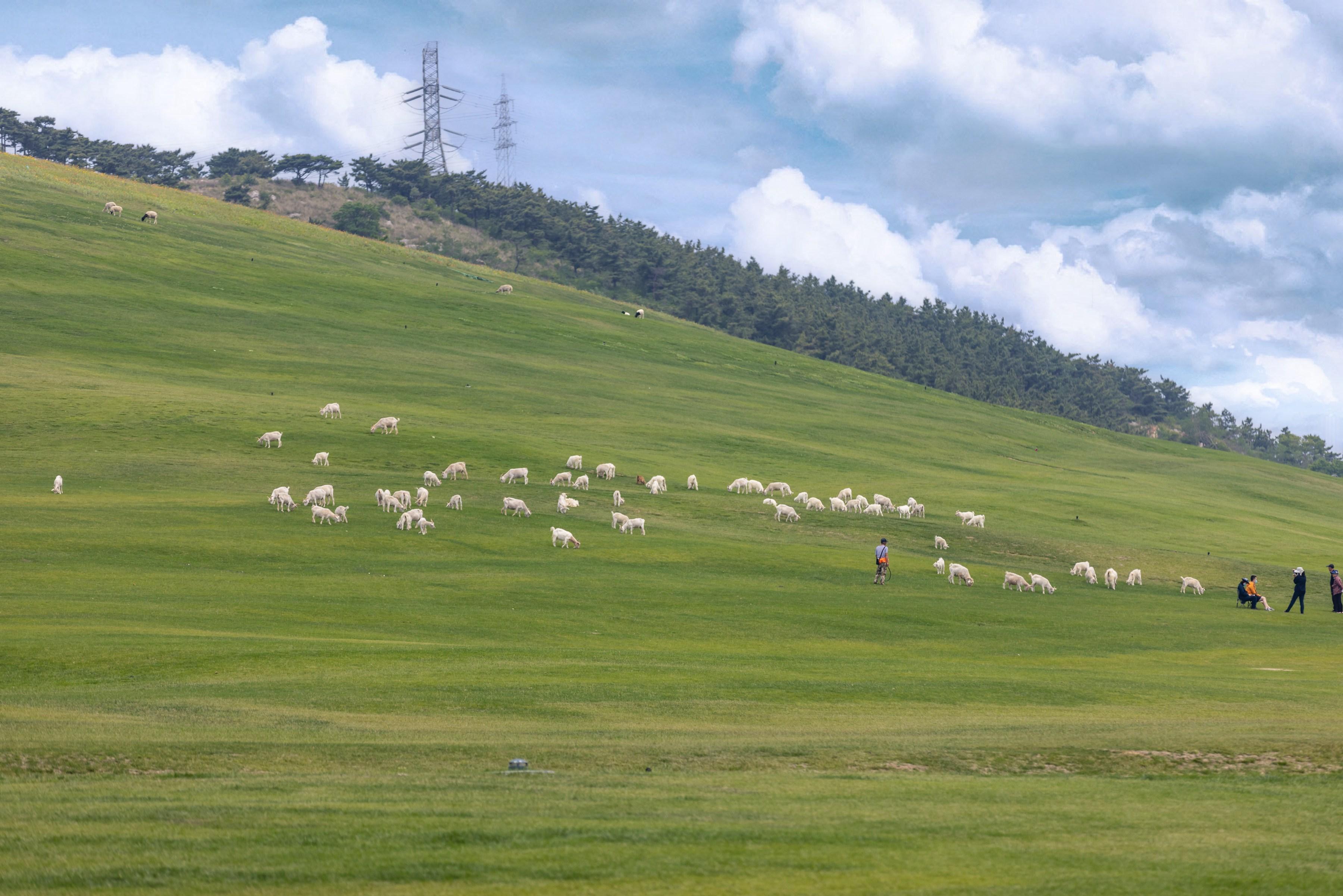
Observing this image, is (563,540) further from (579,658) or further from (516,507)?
(579,658)

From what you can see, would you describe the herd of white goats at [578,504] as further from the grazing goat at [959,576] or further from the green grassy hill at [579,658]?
the green grassy hill at [579,658]

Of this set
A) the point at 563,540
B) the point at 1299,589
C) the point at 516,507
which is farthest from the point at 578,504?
the point at 1299,589

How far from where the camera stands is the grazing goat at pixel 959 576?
1876 inches

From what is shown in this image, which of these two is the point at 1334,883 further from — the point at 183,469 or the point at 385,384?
the point at 385,384

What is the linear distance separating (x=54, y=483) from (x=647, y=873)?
46.0 m

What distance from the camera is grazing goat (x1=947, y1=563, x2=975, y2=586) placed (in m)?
47.7

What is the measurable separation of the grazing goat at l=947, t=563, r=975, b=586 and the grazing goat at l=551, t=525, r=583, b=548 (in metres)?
15.3

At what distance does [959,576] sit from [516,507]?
19376mm

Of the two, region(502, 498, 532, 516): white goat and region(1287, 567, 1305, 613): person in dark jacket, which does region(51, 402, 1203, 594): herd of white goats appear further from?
region(1287, 567, 1305, 613): person in dark jacket

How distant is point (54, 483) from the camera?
49688 mm

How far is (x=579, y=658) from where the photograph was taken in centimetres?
2983

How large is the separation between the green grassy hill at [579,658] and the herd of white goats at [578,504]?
90 cm

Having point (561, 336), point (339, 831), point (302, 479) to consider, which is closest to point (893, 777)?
point (339, 831)

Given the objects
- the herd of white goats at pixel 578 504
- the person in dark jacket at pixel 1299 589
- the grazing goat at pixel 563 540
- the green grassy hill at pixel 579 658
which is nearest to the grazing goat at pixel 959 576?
the herd of white goats at pixel 578 504
